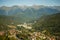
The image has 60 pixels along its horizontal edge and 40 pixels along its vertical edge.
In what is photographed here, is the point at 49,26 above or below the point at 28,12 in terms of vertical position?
below

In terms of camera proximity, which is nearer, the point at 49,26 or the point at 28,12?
the point at 28,12

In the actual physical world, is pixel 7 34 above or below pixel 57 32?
above

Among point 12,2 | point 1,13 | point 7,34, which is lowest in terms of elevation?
point 7,34

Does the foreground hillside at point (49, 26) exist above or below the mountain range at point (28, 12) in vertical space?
below

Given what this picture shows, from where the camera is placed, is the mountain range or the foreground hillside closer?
the mountain range

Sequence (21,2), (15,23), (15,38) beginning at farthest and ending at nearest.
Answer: (15,23)
(21,2)
(15,38)

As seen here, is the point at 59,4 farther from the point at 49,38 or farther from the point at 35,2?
the point at 49,38

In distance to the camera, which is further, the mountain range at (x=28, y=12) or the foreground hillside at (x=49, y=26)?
the foreground hillside at (x=49, y=26)

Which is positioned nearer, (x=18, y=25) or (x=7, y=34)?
(x=7, y=34)

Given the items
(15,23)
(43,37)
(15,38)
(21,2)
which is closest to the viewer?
(15,38)

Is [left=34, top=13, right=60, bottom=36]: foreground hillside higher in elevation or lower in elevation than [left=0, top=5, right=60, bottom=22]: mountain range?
lower

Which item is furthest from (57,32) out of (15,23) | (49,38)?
(15,23)
